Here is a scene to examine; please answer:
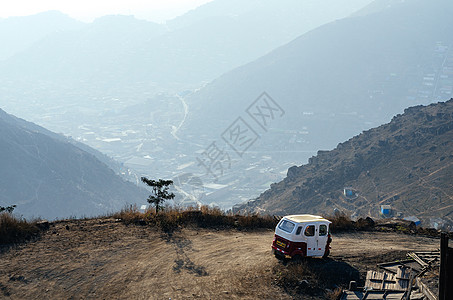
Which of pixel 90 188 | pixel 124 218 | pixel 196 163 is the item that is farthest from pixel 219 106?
pixel 124 218

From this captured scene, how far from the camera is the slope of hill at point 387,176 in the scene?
147ft

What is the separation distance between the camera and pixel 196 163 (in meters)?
134

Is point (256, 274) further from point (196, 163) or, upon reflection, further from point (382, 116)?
point (382, 116)

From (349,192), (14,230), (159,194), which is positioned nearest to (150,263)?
(14,230)

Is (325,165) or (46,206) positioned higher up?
(325,165)

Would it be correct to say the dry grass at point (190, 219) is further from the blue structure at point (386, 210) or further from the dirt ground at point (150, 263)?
the blue structure at point (386, 210)

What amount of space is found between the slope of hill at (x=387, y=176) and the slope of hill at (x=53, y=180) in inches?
1121

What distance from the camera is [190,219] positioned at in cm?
1716

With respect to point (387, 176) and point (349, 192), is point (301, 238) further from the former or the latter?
point (387, 176)

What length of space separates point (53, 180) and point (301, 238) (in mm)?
66608

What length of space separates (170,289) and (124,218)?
6.08 m

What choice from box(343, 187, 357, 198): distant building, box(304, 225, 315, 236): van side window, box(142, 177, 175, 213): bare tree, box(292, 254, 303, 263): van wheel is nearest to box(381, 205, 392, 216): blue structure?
box(343, 187, 357, 198): distant building

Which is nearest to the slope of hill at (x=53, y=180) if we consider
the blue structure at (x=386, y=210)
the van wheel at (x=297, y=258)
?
the blue structure at (x=386, y=210)

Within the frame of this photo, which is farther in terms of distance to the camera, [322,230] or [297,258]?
[322,230]
